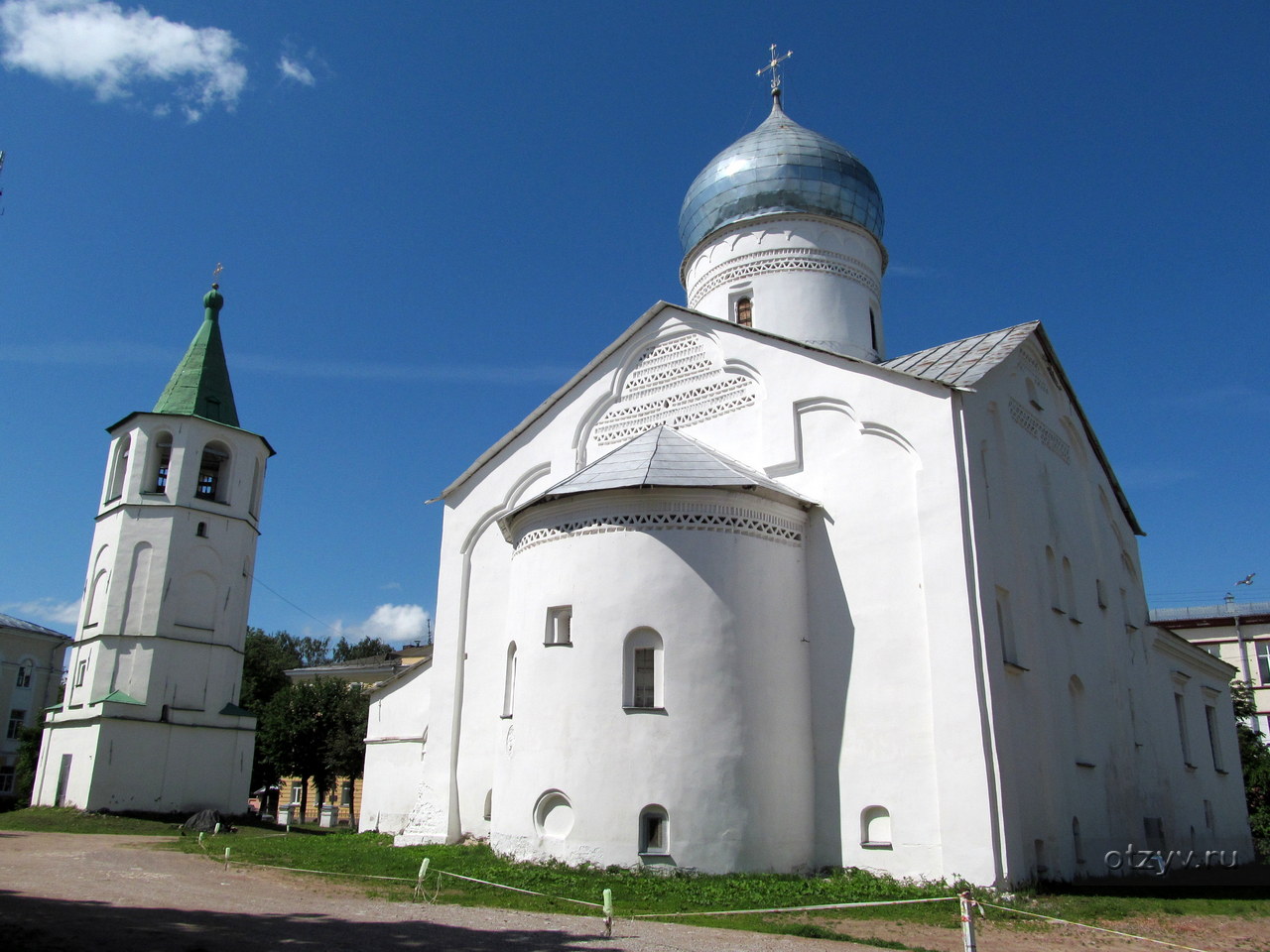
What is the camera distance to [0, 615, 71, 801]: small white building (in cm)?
3291

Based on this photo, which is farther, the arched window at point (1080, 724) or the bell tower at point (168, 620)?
the bell tower at point (168, 620)

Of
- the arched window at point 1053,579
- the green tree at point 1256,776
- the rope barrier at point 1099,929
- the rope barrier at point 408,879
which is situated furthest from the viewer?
the green tree at point 1256,776

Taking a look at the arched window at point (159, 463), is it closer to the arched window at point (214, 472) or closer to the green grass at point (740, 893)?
the arched window at point (214, 472)

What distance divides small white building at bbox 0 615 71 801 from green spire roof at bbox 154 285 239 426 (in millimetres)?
15147

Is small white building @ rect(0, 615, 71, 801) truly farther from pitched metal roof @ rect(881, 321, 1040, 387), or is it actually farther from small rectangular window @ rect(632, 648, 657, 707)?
pitched metal roof @ rect(881, 321, 1040, 387)

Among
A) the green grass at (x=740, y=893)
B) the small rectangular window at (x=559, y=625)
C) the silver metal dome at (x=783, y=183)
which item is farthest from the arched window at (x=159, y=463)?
the small rectangular window at (x=559, y=625)

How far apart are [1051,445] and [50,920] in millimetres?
14940

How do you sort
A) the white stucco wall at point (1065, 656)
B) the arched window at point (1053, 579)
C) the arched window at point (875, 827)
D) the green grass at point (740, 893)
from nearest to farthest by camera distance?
the green grass at point (740, 893) → the arched window at point (875, 827) → the white stucco wall at point (1065, 656) → the arched window at point (1053, 579)

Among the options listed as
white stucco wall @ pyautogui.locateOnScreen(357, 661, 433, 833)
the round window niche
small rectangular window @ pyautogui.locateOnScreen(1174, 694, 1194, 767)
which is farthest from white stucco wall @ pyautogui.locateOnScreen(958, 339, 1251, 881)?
white stucco wall @ pyautogui.locateOnScreen(357, 661, 433, 833)

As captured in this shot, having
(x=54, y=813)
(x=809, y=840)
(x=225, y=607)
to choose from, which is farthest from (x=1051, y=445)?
(x=54, y=813)

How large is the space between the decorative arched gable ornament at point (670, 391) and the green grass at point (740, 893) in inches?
272

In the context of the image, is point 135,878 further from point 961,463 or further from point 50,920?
point 961,463

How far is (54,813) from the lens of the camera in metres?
20.1

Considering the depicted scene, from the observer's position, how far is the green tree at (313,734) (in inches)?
1243
